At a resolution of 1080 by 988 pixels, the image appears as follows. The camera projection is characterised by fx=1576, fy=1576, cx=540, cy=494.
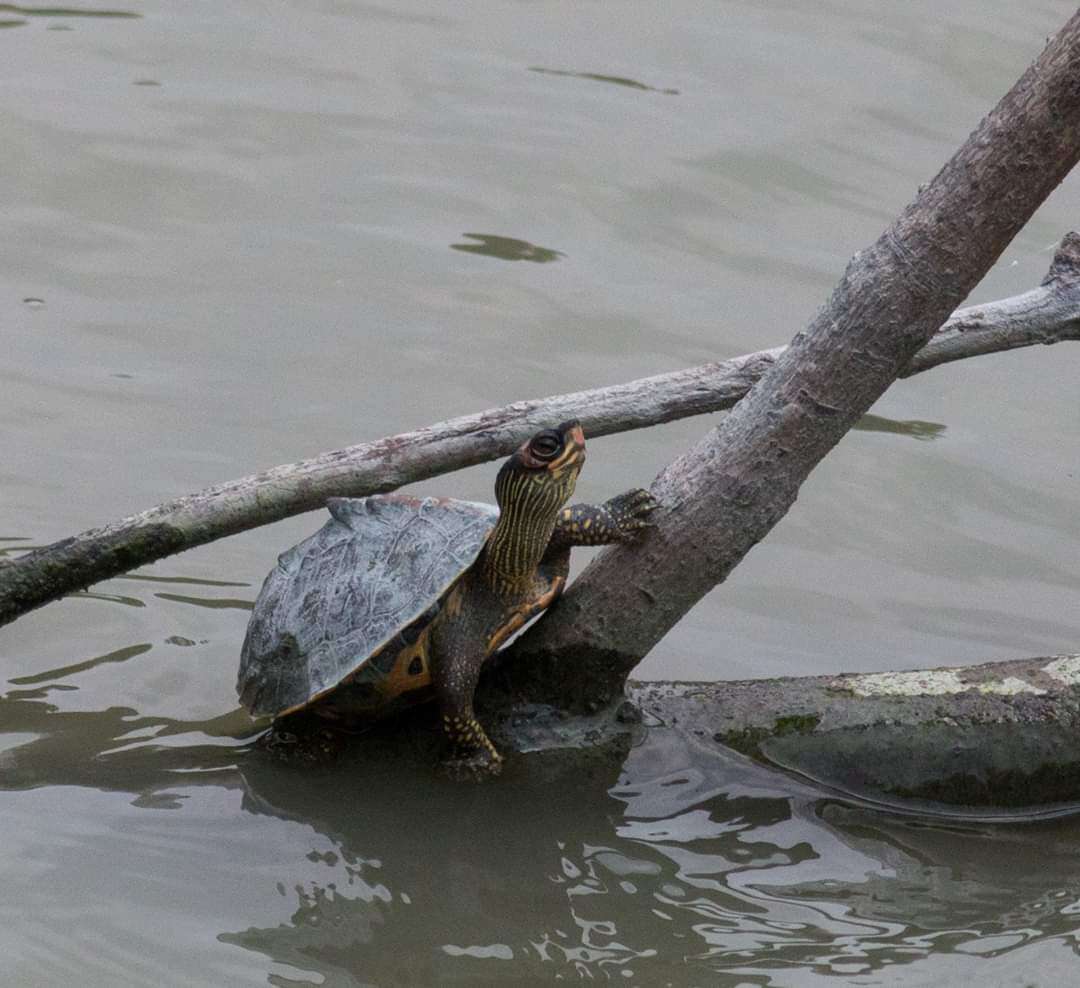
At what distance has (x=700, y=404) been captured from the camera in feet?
13.7

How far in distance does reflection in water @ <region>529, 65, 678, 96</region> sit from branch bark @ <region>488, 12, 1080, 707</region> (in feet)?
16.9

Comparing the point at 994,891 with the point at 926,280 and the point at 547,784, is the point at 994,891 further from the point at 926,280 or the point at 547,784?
the point at 926,280

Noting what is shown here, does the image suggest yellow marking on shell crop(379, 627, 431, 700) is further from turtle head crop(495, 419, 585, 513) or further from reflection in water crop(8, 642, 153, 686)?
reflection in water crop(8, 642, 153, 686)

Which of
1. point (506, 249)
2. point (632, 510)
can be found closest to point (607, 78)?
point (506, 249)

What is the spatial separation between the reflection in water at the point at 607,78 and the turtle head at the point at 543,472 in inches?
204

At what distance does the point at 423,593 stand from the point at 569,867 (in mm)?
750

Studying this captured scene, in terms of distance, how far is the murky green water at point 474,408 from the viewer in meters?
3.61

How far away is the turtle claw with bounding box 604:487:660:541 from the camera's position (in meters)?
3.69

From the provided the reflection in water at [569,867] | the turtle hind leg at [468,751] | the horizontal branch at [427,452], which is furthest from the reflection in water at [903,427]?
the turtle hind leg at [468,751]

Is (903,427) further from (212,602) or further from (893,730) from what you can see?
(212,602)

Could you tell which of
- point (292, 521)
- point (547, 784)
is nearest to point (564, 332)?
point (292, 521)

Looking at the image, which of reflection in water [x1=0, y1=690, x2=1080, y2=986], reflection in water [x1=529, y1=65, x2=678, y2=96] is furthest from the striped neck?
reflection in water [x1=529, y1=65, x2=678, y2=96]

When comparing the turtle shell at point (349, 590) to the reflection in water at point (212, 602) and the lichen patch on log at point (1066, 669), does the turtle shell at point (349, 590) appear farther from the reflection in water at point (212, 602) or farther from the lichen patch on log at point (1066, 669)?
the lichen patch on log at point (1066, 669)

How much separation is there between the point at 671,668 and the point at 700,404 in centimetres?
112
